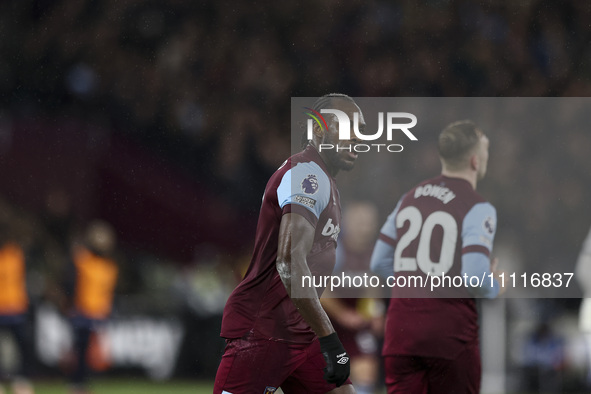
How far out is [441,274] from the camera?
4508 mm

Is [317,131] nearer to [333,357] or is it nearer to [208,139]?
[333,357]

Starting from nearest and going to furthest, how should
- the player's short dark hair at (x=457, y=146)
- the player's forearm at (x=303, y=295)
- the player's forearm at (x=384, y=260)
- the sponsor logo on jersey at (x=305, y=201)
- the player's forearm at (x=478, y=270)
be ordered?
the player's forearm at (x=303, y=295) < the sponsor logo on jersey at (x=305, y=201) < the player's forearm at (x=478, y=270) < the player's short dark hair at (x=457, y=146) < the player's forearm at (x=384, y=260)

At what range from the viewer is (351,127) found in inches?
161

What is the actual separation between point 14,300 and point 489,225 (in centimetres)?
666

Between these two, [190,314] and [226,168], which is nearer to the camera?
[190,314]

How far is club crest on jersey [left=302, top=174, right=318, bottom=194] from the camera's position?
3.76 meters

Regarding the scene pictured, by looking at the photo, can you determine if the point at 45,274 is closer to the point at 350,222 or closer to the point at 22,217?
the point at 22,217

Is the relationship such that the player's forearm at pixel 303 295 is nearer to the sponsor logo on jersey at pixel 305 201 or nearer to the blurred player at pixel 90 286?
the sponsor logo on jersey at pixel 305 201

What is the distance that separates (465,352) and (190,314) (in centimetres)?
694

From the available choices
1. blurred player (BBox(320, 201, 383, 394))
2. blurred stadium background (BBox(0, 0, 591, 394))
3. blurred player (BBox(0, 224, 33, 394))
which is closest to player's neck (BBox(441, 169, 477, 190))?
blurred player (BBox(320, 201, 383, 394))

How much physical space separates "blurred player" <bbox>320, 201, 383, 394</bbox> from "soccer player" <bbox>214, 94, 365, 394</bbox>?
260 cm

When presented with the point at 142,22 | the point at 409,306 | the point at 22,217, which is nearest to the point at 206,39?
the point at 142,22

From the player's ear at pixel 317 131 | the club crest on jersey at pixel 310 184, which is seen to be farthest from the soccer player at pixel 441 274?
the club crest on jersey at pixel 310 184

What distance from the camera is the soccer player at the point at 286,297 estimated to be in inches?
146
